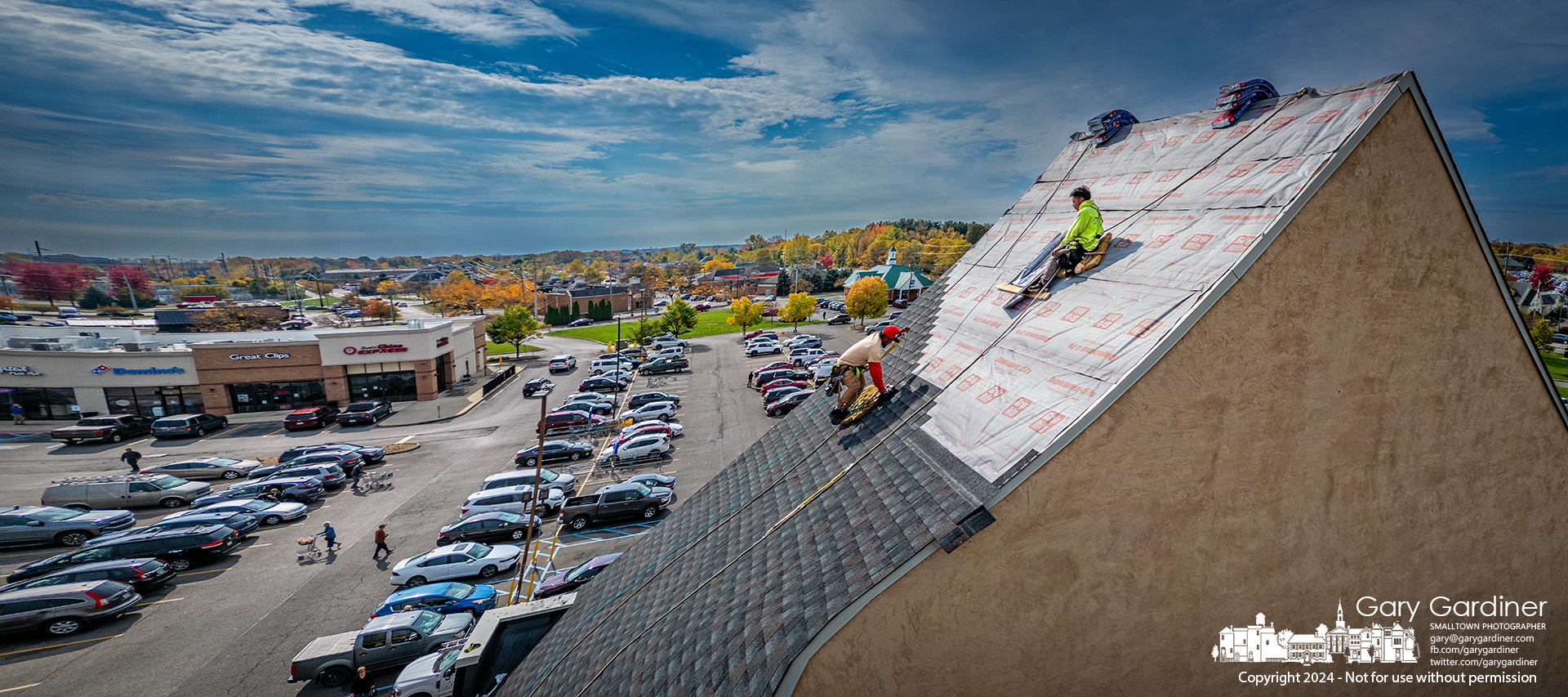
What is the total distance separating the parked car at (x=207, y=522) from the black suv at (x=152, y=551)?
1.85ft

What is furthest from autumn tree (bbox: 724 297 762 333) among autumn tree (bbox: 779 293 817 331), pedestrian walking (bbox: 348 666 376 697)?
pedestrian walking (bbox: 348 666 376 697)

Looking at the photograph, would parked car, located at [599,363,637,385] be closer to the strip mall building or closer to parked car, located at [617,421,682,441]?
the strip mall building

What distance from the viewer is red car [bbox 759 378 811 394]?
1405 inches

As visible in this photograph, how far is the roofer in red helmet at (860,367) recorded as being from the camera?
853 centimetres

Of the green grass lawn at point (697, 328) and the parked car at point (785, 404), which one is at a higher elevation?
the green grass lawn at point (697, 328)

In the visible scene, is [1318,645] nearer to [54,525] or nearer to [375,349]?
[54,525]

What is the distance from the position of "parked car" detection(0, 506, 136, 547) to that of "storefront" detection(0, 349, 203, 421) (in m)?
19.8

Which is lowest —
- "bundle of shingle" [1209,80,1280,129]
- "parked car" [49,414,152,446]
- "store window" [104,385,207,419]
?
"parked car" [49,414,152,446]

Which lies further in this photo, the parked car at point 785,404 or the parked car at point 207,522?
the parked car at point 785,404

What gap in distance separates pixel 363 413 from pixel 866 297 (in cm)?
4396

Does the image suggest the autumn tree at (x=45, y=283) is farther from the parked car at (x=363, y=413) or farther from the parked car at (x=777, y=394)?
the parked car at (x=777, y=394)

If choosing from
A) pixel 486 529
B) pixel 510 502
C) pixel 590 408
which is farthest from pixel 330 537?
pixel 590 408

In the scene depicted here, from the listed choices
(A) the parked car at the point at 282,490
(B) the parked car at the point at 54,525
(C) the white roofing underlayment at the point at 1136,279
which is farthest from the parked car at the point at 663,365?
(C) the white roofing underlayment at the point at 1136,279

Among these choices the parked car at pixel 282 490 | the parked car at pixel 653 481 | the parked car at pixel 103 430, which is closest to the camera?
the parked car at pixel 653 481
